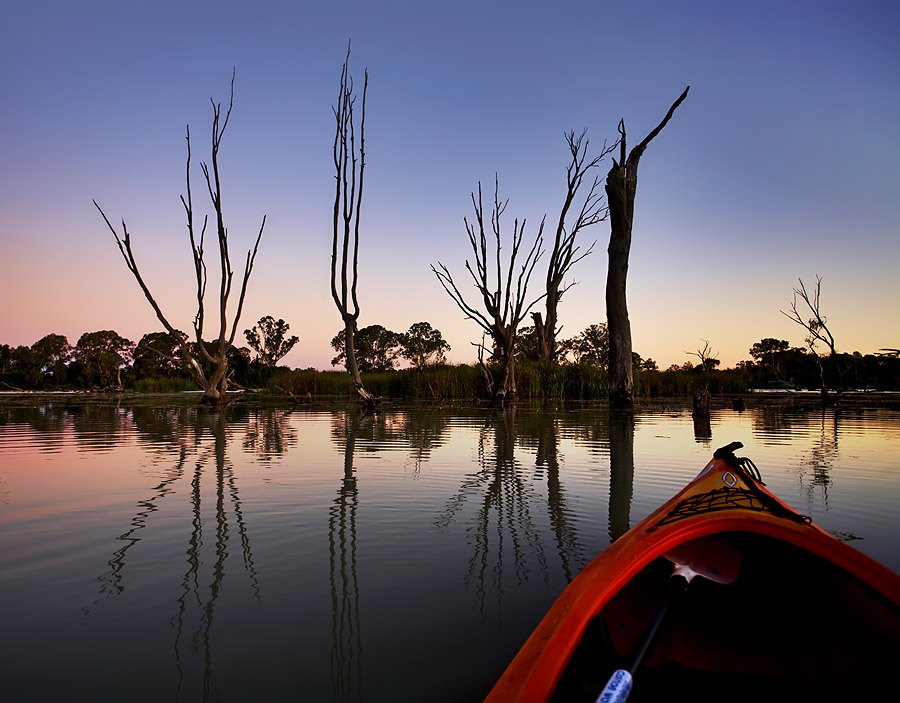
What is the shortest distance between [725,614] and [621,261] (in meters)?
11.2

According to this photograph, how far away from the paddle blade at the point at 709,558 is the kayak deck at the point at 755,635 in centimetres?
7

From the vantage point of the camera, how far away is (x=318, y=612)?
1.97 meters

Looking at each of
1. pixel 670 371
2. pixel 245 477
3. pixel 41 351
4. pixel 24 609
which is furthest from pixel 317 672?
pixel 41 351

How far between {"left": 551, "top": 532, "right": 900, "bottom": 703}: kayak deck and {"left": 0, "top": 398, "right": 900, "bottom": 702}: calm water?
13.3 inches

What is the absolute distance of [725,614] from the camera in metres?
2.05

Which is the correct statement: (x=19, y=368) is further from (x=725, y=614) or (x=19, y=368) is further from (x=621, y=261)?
(x=725, y=614)

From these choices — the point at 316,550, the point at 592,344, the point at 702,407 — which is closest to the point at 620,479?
the point at 316,550

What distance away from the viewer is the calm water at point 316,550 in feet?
5.24

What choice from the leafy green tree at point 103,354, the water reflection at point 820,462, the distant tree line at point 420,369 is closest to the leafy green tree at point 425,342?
the distant tree line at point 420,369

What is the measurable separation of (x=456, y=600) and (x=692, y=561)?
0.91m

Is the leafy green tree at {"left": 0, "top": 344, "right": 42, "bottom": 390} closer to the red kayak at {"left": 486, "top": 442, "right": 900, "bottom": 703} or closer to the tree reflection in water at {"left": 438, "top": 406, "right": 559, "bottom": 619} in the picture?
the tree reflection in water at {"left": 438, "top": 406, "right": 559, "bottom": 619}

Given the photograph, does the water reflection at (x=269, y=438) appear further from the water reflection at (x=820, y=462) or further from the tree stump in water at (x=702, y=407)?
the tree stump in water at (x=702, y=407)

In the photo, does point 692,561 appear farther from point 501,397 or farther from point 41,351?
point 41,351

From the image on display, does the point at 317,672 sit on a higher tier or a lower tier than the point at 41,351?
lower
